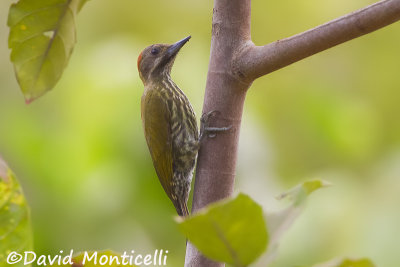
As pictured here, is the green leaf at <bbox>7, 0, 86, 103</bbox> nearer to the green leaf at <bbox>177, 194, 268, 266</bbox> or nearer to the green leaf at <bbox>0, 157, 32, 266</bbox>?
the green leaf at <bbox>0, 157, 32, 266</bbox>

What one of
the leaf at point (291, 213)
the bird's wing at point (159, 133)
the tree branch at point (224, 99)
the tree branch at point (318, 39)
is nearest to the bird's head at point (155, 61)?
the bird's wing at point (159, 133)

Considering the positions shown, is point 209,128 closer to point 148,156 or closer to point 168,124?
point 148,156

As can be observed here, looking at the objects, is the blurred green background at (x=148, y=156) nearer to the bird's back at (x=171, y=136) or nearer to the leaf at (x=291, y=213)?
the bird's back at (x=171, y=136)

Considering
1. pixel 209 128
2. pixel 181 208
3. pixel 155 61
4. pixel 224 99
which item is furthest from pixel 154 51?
pixel 224 99

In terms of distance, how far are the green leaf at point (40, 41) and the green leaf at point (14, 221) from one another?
0.42 m

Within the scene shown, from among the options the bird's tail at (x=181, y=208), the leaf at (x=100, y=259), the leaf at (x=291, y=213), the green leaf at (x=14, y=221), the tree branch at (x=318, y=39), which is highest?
the tree branch at (x=318, y=39)

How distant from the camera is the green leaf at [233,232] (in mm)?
Result: 860

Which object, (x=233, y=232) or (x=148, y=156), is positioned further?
(x=148, y=156)

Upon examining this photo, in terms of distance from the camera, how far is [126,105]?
2.89m

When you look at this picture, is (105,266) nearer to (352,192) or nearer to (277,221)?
(277,221)

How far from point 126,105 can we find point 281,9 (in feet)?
5.14

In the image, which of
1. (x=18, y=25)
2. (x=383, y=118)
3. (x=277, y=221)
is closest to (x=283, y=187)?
(x=383, y=118)

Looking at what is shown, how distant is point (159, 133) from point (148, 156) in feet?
1.25

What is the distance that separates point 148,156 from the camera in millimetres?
2975
